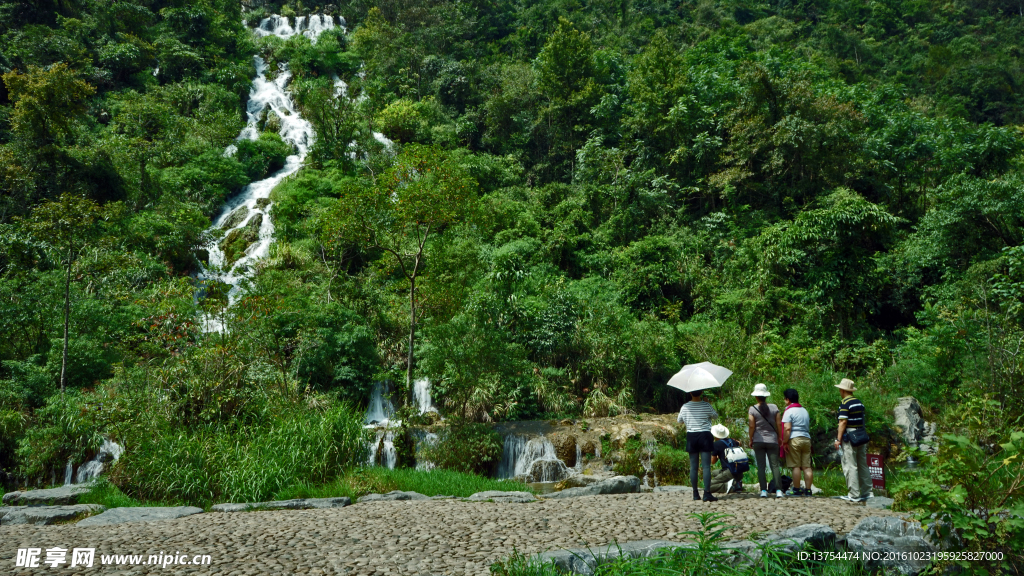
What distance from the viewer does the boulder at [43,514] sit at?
6520mm

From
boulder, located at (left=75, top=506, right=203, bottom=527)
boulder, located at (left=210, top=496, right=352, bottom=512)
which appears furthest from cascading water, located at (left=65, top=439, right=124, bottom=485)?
boulder, located at (left=210, top=496, right=352, bottom=512)

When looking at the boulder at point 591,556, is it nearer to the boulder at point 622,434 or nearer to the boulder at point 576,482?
the boulder at point 576,482

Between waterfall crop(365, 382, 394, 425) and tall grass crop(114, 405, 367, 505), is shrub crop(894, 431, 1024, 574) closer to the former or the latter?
tall grass crop(114, 405, 367, 505)

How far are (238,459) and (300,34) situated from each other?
4145cm

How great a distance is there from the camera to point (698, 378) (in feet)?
23.9

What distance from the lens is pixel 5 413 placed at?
35.1ft

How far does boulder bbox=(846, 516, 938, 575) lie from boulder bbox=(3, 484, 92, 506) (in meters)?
9.80

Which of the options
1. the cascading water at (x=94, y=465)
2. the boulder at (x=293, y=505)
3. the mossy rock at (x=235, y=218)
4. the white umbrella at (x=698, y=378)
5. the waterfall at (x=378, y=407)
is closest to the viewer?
the boulder at (x=293, y=505)

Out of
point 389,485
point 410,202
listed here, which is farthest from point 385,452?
point 410,202

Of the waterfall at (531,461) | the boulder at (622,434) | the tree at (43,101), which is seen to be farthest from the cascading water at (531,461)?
the tree at (43,101)

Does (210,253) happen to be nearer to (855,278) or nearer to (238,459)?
(238,459)

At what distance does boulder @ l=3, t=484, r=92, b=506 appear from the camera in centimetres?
766

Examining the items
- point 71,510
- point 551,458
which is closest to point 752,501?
point 551,458

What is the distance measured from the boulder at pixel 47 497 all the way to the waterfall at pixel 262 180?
4.11m
